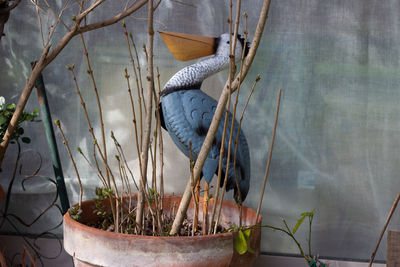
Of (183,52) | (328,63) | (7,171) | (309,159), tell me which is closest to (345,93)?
(328,63)

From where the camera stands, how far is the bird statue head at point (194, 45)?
119cm

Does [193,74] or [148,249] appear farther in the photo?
[193,74]

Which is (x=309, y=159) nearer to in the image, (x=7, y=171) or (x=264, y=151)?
(x=264, y=151)

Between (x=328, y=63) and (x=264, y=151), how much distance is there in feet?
1.19

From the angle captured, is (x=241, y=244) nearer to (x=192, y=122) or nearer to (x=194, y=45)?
(x=192, y=122)

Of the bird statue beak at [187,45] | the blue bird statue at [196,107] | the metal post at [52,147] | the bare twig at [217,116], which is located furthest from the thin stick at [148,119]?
the metal post at [52,147]

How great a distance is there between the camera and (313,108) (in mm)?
1396

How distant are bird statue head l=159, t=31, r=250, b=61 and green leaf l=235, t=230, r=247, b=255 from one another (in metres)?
0.56

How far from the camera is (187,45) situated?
1194mm

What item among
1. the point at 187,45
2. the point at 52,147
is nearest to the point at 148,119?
the point at 187,45

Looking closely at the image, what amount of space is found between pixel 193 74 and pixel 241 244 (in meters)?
0.52

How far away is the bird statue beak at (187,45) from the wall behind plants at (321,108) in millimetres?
220

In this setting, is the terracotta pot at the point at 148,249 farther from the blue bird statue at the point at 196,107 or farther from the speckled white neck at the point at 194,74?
the speckled white neck at the point at 194,74

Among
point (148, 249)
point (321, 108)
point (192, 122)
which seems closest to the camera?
point (148, 249)
